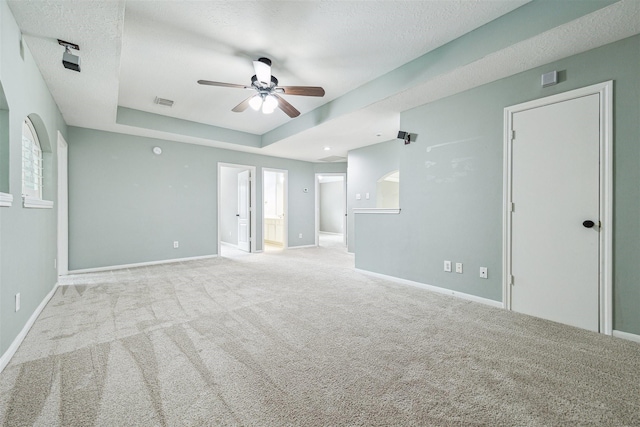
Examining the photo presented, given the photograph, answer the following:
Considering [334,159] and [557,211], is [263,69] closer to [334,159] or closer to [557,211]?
[557,211]

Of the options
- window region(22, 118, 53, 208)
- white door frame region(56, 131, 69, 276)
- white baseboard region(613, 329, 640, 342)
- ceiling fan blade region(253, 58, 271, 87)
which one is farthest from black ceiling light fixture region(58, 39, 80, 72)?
white baseboard region(613, 329, 640, 342)

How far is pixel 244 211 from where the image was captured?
6719mm

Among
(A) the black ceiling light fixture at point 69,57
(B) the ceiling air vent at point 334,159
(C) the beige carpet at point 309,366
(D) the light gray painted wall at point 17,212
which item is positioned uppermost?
(B) the ceiling air vent at point 334,159

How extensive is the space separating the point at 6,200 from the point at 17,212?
0.38 metres

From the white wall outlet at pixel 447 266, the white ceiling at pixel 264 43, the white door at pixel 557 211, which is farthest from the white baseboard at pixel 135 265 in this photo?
the white door at pixel 557 211

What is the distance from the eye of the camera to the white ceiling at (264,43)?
2.02m

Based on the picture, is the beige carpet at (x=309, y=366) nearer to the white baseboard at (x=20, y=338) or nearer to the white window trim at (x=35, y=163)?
the white baseboard at (x=20, y=338)

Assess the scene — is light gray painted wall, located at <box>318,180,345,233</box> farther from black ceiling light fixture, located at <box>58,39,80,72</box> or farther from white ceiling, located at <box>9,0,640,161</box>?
black ceiling light fixture, located at <box>58,39,80,72</box>

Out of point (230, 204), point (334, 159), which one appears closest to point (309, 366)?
point (334, 159)

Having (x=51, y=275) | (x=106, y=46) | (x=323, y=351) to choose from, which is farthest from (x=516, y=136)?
(x=51, y=275)

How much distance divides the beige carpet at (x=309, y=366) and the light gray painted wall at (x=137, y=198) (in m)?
1.85

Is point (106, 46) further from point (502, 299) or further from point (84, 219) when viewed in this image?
point (502, 299)

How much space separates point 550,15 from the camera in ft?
6.57

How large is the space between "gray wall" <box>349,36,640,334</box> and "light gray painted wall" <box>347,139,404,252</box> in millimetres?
1783
